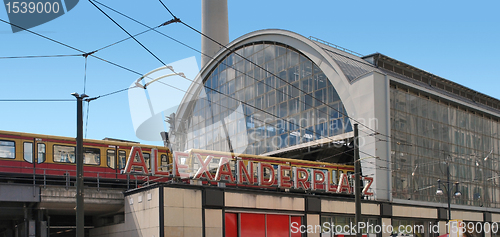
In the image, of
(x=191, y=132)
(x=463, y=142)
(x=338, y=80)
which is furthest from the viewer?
(x=191, y=132)

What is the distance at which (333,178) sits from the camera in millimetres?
44219

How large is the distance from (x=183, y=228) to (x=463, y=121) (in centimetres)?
3792

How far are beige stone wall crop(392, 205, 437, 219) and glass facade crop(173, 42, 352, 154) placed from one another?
319 inches

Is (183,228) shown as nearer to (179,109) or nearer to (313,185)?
(313,185)

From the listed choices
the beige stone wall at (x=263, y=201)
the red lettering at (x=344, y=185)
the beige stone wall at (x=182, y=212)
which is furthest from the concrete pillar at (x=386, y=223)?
the beige stone wall at (x=182, y=212)

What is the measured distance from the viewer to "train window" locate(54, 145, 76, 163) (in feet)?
104

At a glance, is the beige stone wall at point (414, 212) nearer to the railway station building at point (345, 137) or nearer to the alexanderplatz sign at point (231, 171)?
the railway station building at point (345, 137)

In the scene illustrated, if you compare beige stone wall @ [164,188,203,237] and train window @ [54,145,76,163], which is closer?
beige stone wall @ [164,188,203,237]

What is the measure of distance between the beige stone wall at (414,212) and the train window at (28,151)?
88.2 ft

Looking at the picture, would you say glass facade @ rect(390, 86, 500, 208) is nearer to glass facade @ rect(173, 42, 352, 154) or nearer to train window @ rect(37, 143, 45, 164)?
glass facade @ rect(173, 42, 352, 154)

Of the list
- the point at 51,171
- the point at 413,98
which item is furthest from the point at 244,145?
the point at 51,171

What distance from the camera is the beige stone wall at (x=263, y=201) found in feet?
100.0

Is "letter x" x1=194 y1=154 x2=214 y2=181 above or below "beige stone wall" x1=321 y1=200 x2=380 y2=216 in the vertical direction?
above

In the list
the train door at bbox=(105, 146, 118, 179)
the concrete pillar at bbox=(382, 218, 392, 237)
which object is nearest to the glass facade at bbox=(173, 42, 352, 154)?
the concrete pillar at bbox=(382, 218, 392, 237)
